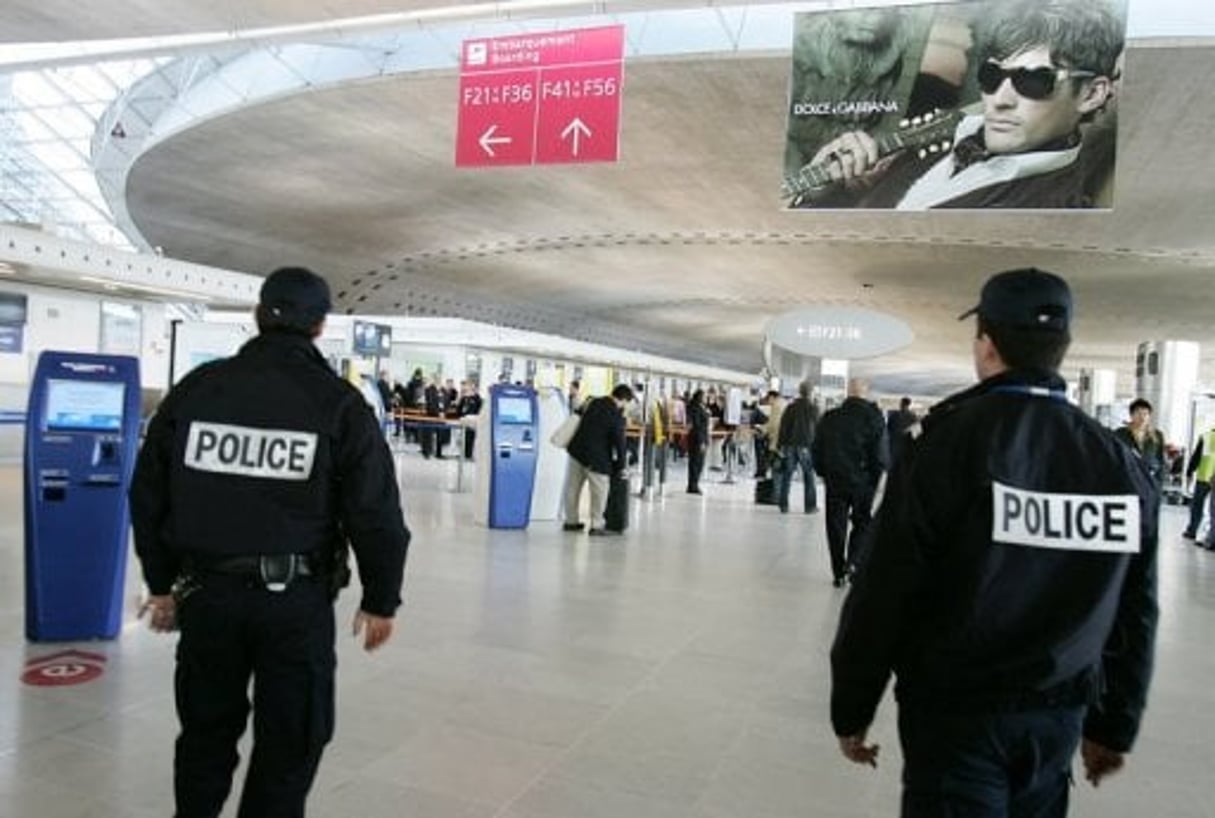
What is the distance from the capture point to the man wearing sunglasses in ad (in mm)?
7805

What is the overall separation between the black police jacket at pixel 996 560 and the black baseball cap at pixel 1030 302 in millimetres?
106

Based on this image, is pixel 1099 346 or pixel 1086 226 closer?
pixel 1086 226

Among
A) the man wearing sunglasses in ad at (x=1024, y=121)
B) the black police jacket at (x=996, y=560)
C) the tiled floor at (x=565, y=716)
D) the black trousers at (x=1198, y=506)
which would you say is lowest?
the tiled floor at (x=565, y=716)

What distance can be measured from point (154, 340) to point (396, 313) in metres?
30.7

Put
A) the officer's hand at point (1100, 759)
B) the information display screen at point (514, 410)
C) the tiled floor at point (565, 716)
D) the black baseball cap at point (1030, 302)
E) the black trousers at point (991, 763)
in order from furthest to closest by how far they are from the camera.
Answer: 1. the information display screen at point (514, 410)
2. the tiled floor at point (565, 716)
3. the officer's hand at point (1100, 759)
4. the black baseball cap at point (1030, 302)
5. the black trousers at point (991, 763)

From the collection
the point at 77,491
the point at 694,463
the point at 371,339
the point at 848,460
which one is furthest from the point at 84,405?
the point at 371,339

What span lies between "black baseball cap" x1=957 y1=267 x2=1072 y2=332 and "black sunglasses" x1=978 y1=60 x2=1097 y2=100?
7049 mm

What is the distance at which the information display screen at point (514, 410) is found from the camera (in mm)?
10320

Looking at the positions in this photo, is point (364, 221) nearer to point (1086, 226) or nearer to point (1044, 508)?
point (1086, 226)

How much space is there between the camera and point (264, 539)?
239 cm

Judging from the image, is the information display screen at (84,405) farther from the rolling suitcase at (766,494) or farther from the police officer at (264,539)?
the rolling suitcase at (766,494)

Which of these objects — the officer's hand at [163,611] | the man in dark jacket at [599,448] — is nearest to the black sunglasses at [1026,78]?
the man in dark jacket at [599,448]

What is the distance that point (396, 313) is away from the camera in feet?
146

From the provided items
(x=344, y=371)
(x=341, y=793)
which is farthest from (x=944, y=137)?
(x=344, y=371)
